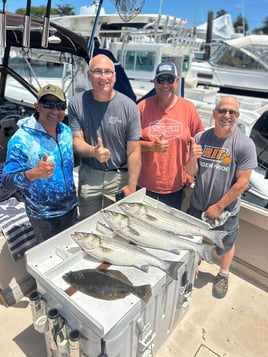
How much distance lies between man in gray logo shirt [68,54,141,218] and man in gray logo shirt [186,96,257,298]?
49 centimetres

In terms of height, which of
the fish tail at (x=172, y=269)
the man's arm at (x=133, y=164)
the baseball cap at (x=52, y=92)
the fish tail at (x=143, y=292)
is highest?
the baseball cap at (x=52, y=92)

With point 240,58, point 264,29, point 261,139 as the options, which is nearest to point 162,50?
point 240,58

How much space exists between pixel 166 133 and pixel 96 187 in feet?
2.44

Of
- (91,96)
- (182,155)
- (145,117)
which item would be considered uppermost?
(91,96)

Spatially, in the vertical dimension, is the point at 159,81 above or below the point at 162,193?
above

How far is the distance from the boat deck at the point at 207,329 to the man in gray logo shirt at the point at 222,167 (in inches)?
24.4

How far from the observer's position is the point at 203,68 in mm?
12477

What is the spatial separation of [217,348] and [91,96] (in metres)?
2.16

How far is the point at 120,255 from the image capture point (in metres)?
1.47

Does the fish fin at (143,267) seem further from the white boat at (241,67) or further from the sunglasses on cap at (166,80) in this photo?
the white boat at (241,67)

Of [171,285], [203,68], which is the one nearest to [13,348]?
[171,285]

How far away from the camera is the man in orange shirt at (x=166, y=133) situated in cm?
229

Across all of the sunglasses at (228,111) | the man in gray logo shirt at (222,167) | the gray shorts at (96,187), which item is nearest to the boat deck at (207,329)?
the man in gray logo shirt at (222,167)

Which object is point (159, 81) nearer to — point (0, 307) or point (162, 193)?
point (162, 193)
